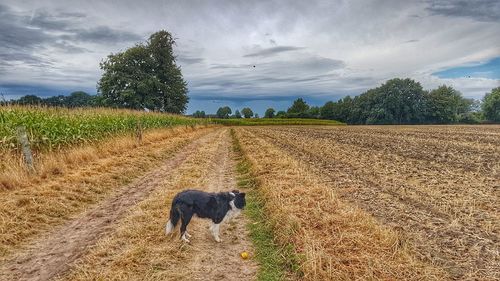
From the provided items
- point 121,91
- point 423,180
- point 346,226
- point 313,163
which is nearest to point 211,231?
point 346,226

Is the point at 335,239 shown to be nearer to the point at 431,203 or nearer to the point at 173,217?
the point at 173,217

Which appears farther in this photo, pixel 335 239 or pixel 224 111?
pixel 224 111

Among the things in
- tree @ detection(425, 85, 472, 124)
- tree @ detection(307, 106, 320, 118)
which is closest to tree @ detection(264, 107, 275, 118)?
tree @ detection(307, 106, 320, 118)

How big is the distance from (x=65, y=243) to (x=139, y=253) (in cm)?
177

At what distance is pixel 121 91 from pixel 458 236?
55672 mm

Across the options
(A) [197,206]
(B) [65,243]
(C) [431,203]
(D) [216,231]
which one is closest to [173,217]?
(A) [197,206]

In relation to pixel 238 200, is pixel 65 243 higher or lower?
lower

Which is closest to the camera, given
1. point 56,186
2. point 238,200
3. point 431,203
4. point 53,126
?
point 238,200

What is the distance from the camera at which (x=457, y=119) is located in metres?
106

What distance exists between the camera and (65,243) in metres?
6.66

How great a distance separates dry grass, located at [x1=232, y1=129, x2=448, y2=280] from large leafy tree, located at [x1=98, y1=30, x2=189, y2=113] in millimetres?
50846

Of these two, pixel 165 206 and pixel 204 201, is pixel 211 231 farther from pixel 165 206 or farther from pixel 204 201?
pixel 165 206

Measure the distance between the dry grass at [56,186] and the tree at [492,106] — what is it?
11536cm

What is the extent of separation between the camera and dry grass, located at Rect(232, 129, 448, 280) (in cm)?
507
